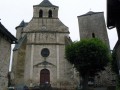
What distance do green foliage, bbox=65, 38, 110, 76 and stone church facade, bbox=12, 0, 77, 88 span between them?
3766 mm

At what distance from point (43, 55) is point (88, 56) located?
7878mm

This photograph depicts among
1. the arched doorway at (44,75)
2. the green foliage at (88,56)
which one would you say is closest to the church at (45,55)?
the arched doorway at (44,75)

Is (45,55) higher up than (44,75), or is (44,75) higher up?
(45,55)

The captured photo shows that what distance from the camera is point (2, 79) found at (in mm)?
14742

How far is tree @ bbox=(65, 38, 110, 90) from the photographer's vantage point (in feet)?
87.5

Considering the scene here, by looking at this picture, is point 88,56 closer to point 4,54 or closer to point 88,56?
point 88,56

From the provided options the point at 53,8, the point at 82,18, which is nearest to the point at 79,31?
the point at 82,18

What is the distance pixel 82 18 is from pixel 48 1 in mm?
6452

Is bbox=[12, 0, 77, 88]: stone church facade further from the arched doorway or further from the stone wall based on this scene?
the stone wall

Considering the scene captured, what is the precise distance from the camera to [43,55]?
106 feet

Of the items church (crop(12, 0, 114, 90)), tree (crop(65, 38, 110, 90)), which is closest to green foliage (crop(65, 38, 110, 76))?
tree (crop(65, 38, 110, 90))

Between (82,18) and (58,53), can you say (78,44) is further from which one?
(82,18)

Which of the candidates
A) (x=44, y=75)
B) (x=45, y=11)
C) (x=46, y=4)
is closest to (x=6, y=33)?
(x=44, y=75)

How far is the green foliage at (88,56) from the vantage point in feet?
87.5
